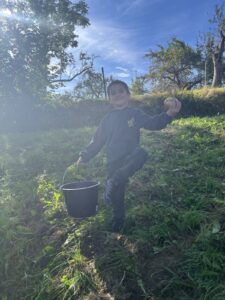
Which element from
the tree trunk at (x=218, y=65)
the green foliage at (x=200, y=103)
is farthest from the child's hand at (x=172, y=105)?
the tree trunk at (x=218, y=65)

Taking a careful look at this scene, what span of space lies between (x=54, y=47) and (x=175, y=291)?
854 inches

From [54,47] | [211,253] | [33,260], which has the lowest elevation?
[33,260]

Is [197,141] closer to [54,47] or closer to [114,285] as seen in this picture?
[114,285]

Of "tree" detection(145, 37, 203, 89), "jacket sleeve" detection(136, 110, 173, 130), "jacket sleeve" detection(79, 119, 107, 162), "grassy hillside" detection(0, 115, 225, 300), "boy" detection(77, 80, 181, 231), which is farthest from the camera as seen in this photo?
"tree" detection(145, 37, 203, 89)

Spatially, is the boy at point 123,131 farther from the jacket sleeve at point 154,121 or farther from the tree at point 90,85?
the tree at point 90,85

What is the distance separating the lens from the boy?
3643 millimetres

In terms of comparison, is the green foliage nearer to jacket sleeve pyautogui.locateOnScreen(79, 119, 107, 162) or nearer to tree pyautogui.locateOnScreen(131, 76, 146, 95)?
jacket sleeve pyautogui.locateOnScreen(79, 119, 107, 162)

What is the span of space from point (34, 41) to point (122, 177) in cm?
1817

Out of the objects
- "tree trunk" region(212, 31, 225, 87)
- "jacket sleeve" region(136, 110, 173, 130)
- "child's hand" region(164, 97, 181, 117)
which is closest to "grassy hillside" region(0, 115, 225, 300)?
"jacket sleeve" region(136, 110, 173, 130)

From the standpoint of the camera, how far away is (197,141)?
657 centimetres

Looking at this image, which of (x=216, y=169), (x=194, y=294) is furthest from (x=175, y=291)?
(x=216, y=169)

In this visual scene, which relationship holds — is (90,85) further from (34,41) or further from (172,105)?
(172,105)

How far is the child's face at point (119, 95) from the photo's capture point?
399 cm

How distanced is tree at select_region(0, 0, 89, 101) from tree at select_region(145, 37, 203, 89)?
60.7 feet
